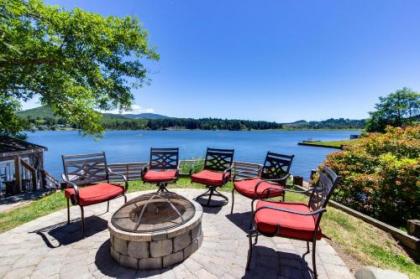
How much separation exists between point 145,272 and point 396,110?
37277 millimetres

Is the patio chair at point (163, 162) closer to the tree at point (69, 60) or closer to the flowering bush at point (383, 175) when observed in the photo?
the tree at point (69, 60)

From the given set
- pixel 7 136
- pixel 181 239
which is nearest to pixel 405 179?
pixel 181 239

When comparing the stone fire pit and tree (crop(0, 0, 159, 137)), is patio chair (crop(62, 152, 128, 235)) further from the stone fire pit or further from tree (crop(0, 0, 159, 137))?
tree (crop(0, 0, 159, 137))

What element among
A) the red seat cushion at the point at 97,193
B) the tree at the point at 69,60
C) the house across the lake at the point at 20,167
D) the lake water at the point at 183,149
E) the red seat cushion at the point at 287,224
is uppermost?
the tree at the point at 69,60

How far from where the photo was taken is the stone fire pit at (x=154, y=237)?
2.50 m

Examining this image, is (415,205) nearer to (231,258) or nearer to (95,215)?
(231,258)

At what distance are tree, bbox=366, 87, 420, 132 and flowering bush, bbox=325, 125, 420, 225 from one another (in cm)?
2876

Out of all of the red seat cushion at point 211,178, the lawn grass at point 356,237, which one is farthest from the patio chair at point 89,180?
the red seat cushion at point 211,178

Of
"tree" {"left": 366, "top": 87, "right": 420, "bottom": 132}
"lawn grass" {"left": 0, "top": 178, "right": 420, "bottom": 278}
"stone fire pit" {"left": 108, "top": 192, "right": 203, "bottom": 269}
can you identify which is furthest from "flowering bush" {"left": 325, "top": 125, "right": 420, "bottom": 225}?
"tree" {"left": 366, "top": 87, "right": 420, "bottom": 132}

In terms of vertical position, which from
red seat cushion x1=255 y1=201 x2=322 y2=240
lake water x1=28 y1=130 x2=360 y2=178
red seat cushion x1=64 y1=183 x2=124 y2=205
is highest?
red seat cushion x1=255 y1=201 x2=322 y2=240

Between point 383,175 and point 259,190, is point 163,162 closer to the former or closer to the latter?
point 259,190

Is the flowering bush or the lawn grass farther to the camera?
the flowering bush

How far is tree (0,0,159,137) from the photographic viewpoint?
5.78 m

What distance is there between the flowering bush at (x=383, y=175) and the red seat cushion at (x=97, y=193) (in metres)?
4.91
